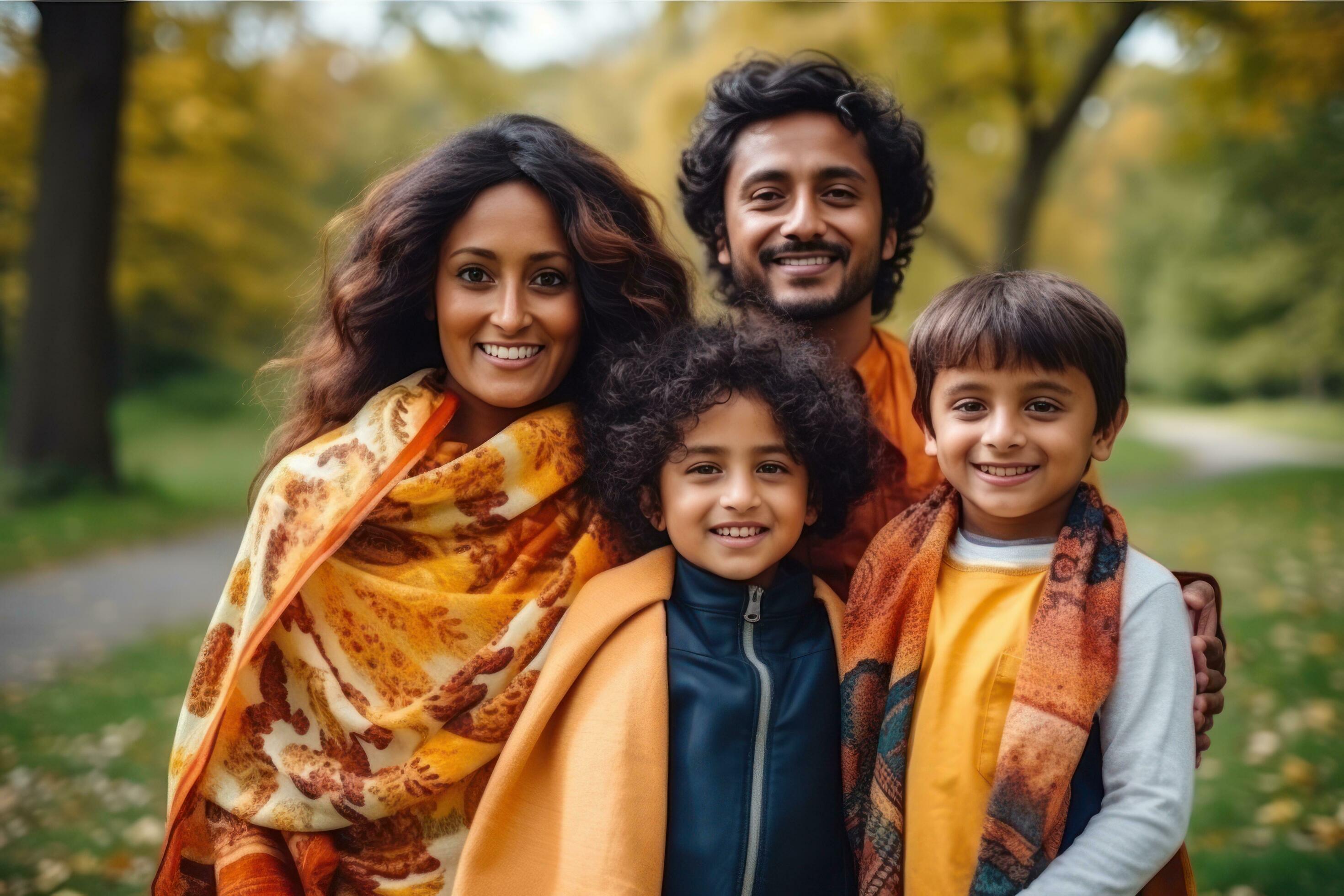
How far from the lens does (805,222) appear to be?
2781 millimetres

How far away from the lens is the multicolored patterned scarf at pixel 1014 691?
1.86 metres

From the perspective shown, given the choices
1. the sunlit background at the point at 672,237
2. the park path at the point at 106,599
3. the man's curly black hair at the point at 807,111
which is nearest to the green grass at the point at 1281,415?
the sunlit background at the point at 672,237

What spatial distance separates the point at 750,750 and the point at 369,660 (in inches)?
33.4

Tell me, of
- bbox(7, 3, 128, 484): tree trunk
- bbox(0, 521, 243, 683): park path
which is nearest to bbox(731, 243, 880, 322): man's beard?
bbox(0, 521, 243, 683): park path

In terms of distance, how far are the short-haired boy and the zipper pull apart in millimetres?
184

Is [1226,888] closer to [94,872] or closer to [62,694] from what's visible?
[94,872]

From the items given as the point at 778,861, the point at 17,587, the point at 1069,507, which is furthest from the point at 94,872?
the point at 17,587

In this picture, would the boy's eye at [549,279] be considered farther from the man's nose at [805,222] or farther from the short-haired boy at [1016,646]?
the short-haired boy at [1016,646]

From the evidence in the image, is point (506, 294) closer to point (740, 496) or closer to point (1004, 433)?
point (740, 496)

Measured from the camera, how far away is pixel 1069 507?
83.1 inches

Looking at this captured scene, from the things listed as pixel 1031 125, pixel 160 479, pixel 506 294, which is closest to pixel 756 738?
pixel 506 294

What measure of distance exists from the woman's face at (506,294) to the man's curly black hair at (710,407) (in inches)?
6.1

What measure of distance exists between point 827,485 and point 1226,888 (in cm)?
260

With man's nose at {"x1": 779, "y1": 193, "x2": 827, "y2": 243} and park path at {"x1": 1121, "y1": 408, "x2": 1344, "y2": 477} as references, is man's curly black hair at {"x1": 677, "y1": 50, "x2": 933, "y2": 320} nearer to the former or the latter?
man's nose at {"x1": 779, "y1": 193, "x2": 827, "y2": 243}
